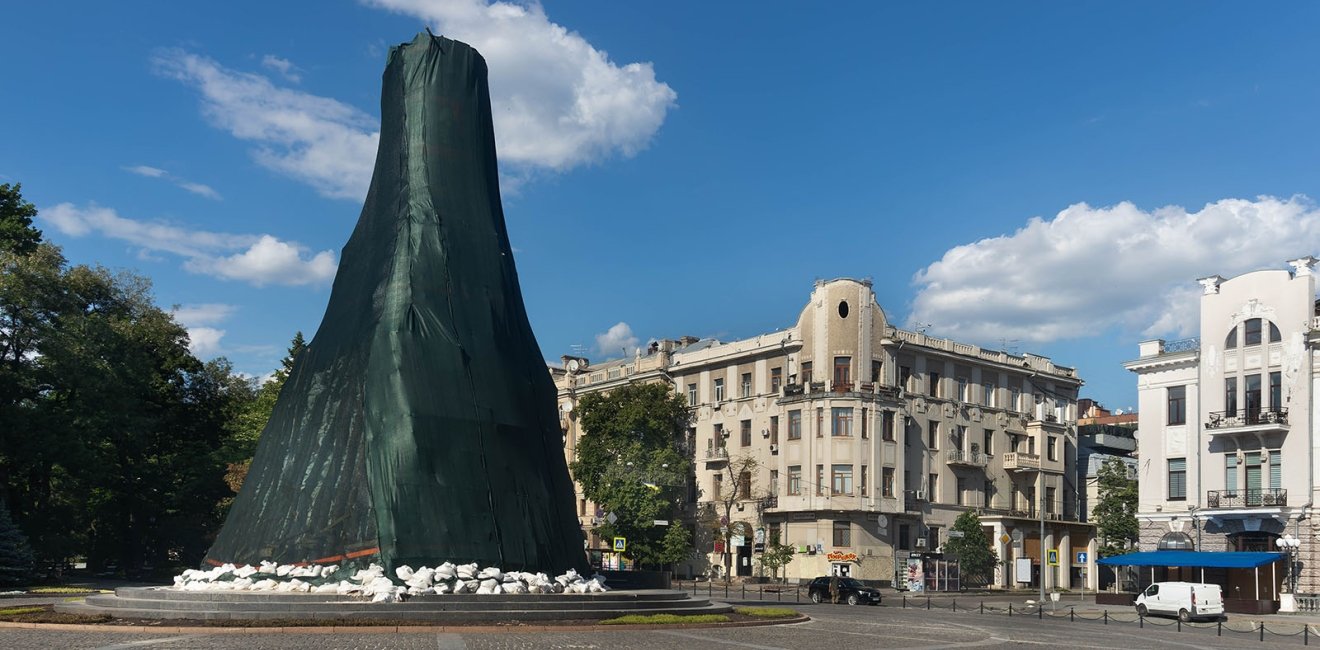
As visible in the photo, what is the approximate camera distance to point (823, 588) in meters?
50.2

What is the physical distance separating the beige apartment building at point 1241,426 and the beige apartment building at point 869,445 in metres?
11.0

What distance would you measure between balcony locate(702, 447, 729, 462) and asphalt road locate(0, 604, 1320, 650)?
36678 mm

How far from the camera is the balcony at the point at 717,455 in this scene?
74938mm

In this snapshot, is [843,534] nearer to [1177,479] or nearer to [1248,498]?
[1177,479]

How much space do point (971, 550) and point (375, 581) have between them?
49737mm

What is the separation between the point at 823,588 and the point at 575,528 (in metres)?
19.8

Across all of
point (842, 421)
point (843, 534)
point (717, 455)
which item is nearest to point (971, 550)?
point (843, 534)

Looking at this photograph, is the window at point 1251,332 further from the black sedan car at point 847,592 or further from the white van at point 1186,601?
the black sedan car at point 847,592

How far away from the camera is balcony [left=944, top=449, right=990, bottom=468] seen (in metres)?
74.4

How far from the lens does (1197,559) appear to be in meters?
51.0

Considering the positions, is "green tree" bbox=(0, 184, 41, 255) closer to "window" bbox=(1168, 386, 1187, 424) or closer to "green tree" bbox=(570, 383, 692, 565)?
"green tree" bbox=(570, 383, 692, 565)

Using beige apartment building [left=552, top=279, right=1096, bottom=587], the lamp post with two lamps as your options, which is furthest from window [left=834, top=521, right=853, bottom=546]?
the lamp post with two lamps

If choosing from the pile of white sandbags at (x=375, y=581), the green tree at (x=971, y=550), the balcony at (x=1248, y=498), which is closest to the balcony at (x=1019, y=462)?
the green tree at (x=971, y=550)

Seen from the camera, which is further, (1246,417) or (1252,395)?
(1252,395)
